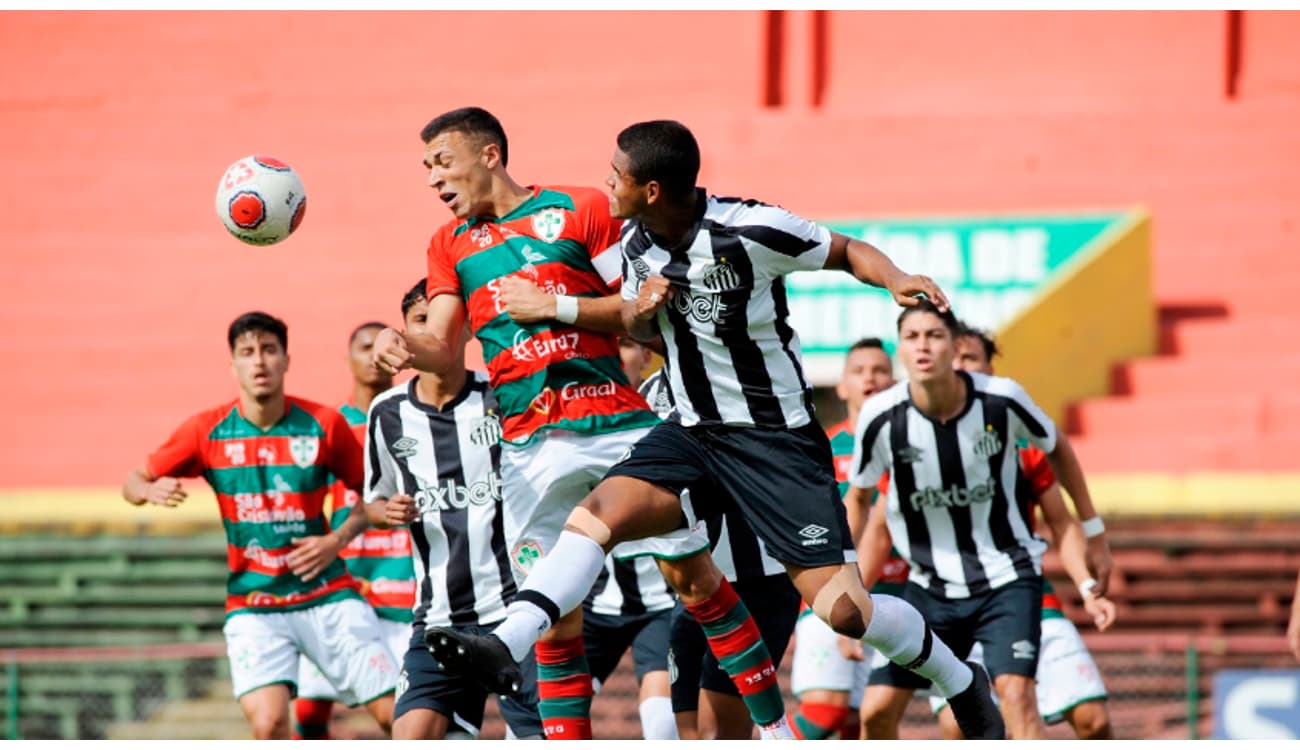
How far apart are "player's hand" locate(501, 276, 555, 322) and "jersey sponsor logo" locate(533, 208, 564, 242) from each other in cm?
24

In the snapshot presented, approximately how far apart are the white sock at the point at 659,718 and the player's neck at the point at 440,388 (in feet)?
5.28

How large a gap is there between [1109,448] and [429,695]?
901 cm

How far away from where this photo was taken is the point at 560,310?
261 inches

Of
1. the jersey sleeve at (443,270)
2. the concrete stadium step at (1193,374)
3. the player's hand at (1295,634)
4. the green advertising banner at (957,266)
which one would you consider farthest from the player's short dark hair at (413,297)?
the concrete stadium step at (1193,374)

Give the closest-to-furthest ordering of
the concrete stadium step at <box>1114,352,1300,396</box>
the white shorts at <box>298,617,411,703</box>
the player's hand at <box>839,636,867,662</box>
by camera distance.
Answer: the player's hand at <box>839,636,867,662</box> < the white shorts at <box>298,617,411,703</box> < the concrete stadium step at <box>1114,352,1300,396</box>

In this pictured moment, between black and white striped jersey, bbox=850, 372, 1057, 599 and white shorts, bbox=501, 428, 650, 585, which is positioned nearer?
white shorts, bbox=501, 428, 650, 585

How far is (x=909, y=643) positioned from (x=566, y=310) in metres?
1.73

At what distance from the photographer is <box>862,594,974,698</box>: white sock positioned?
6.58m

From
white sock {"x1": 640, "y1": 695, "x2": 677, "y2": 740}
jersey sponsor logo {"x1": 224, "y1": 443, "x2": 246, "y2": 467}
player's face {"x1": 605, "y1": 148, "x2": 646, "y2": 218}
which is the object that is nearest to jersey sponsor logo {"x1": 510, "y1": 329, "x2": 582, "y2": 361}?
player's face {"x1": 605, "y1": 148, "x2": 646, "y2": 218}

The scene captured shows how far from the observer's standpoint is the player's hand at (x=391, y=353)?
629cm

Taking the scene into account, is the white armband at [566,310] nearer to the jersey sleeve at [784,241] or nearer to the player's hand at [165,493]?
the jersey sleeve at [784,241]

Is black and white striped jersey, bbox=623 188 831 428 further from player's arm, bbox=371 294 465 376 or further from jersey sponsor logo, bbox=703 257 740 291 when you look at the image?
player's arm, bbox=371 294 465 376
